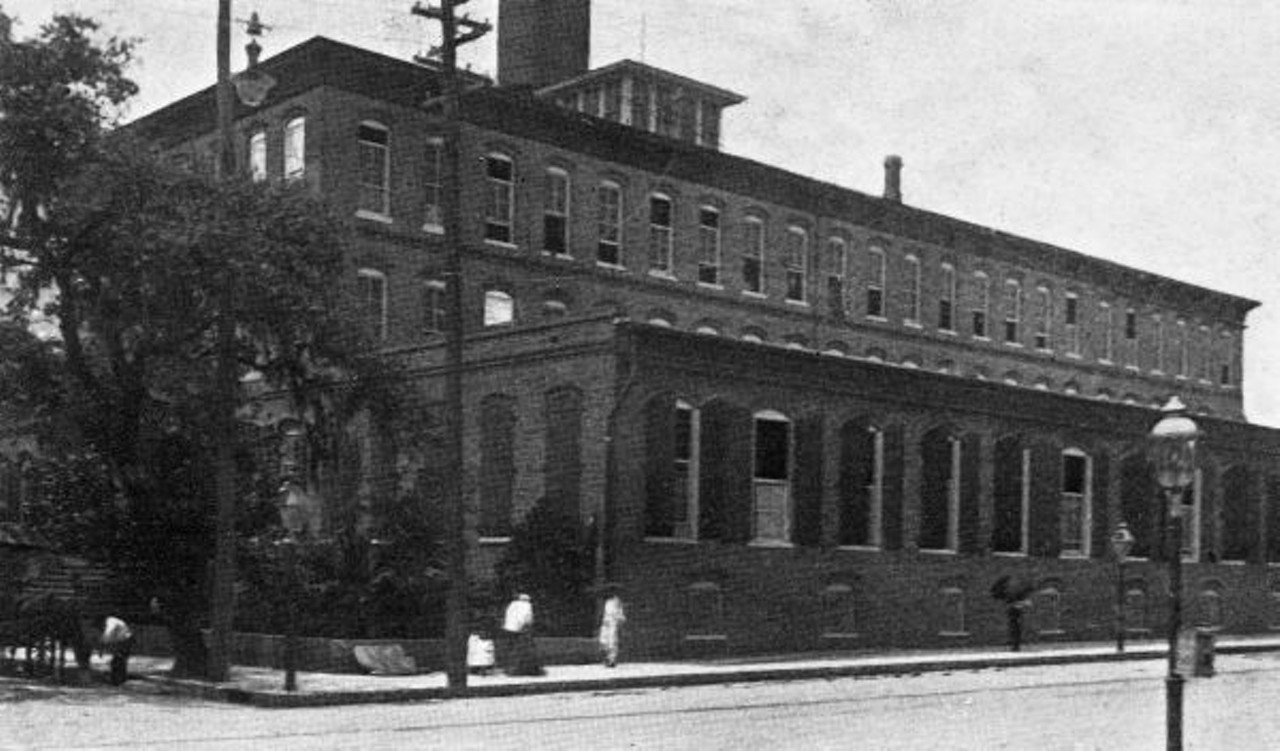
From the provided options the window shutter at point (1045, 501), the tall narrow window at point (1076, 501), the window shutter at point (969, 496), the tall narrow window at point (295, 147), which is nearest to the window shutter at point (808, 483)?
the window shutter at point (969, 496)

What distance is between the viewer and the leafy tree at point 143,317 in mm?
24078

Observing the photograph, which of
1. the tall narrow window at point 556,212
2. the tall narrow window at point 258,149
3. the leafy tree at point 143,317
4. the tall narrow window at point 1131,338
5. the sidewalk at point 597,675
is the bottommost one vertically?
the sidewalk at point 597,675

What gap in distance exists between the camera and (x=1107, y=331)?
66250 millimetres

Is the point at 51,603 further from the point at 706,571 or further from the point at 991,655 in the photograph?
the point at 991,655

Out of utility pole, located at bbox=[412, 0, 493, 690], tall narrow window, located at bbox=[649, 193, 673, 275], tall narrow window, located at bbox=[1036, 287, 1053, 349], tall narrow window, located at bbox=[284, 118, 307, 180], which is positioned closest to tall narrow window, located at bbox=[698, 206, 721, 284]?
tall narrow window, located at bbox=[649, 193, 673, 275]

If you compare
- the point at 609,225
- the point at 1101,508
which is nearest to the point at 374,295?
the point at 609,225

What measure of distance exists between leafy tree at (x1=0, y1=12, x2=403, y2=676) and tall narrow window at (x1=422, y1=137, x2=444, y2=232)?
631 inches

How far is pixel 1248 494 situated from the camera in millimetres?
50062

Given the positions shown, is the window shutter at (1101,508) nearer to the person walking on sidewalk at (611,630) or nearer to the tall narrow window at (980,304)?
the tall narrow window at (980,304)

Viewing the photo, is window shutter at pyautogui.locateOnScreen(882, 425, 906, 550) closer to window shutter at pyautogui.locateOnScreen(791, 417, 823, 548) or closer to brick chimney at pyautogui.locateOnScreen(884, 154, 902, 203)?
window shutter at pyautogui.locateOnScreen(791, 417, 823, 548)

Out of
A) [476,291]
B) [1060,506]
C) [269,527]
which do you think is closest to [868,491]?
[1060,506]

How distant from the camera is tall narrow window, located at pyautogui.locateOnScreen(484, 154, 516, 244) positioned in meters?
44.5

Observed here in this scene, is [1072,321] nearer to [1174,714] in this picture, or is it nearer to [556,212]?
[556,212]

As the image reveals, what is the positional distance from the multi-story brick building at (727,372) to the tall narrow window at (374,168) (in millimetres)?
77
